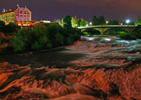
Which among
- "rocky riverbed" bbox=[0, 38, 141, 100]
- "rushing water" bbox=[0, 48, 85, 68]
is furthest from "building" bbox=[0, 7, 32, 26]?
"rocky riverbed" bbox=[0, 38, 141, 100]

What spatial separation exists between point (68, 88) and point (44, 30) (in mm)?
26045

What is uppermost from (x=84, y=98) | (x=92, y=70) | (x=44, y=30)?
(x=44, y=30)

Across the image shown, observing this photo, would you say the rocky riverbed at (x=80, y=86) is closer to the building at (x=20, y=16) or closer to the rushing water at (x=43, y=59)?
the rushing water at (x=43, y=59)

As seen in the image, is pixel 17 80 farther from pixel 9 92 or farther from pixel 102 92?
pixel 102 92

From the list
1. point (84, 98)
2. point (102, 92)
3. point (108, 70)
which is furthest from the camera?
point (108, 70)

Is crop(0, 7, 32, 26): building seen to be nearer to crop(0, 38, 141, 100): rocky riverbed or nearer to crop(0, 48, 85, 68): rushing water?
crop(0, 48, 85, 68): rushing water

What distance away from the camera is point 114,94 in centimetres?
960

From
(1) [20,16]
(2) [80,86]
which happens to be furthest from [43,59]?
(1) [20,16]

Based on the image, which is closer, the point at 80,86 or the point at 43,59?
the point at 80,86

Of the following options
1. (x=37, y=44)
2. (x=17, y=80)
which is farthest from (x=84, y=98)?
(x=37, y=44)

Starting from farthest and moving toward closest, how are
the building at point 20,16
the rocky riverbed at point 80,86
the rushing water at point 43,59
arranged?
the building at point 20,16 < the rushing water at point 43,59 < the rocky riverbed at point 80,86

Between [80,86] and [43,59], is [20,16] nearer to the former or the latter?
[43,59]

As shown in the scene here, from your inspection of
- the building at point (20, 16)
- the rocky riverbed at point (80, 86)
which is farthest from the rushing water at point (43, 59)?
the building at point (20, 16)

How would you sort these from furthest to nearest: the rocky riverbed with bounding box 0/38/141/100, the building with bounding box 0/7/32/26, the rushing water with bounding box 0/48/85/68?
1. the building with bounding box 0/7/32/26
2. the rushing water with bounding box 0/48/85/68
3. the rocky riverbed with bounding box 0/38/141/100
